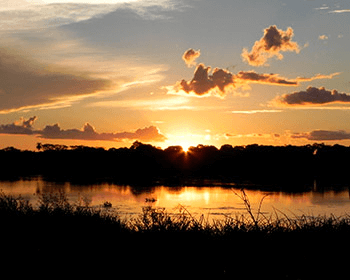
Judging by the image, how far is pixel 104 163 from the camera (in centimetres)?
13188

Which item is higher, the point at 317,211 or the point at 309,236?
the point at 309,236

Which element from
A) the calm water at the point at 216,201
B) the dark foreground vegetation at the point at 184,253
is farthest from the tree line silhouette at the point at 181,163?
the dark foreground vegetation at the point at 184,253

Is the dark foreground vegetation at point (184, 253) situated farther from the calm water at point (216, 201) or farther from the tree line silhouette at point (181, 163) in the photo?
the tree line silhouette at point (181, 163)

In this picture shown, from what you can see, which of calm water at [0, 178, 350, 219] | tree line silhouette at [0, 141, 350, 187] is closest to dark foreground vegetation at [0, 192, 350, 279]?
calm water at [0, 178, 350, 219]

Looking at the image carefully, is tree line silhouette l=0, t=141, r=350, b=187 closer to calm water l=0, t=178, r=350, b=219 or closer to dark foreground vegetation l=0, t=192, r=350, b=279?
calm water l=0, t=178, r=350, b=219

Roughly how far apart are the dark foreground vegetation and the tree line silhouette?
9948 cm

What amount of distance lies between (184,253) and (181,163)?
392 ft

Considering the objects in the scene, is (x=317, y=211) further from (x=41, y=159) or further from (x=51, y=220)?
(x=41, y=159)


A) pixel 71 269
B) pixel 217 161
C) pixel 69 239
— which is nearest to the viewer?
pixel 71 269

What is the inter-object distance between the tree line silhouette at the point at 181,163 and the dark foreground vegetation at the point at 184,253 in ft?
326

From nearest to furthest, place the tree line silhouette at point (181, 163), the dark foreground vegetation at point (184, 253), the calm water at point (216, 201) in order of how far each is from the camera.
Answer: the dark foreground vegetation at point (184, 253) → the calm water at point (216, 201) → the tree line silhouette at point (181, 163)

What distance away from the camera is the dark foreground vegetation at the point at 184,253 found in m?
9.84

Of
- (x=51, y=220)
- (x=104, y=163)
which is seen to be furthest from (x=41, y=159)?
(x=51, y=220)

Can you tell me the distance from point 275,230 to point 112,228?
15.1ft
